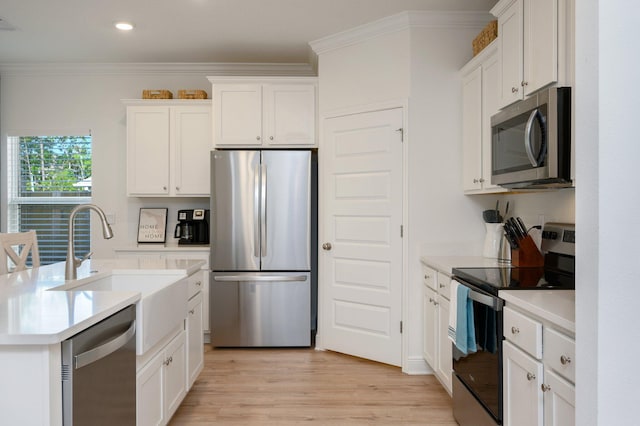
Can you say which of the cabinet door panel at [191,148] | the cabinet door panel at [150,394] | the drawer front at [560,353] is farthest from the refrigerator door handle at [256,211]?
the drawer front at [560,353]

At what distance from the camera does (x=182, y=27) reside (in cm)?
378

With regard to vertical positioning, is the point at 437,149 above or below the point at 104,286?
above

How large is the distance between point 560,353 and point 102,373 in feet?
5.01

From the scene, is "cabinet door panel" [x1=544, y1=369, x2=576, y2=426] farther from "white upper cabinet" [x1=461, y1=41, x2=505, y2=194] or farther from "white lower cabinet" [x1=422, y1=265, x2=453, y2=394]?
"white upper cabinet" [x1=461, y1=41, x2=505, y2=194]

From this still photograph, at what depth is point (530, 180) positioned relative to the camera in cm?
220

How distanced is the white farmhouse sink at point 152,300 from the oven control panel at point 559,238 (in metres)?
2.07

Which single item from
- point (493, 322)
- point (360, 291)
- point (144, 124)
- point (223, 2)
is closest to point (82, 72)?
point (144, 124)

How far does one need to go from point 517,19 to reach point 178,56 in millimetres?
3301

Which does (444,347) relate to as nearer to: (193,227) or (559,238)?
(559,238)

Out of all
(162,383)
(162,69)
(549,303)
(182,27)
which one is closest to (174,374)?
(162,383)

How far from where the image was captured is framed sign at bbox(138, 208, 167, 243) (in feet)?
15.5
